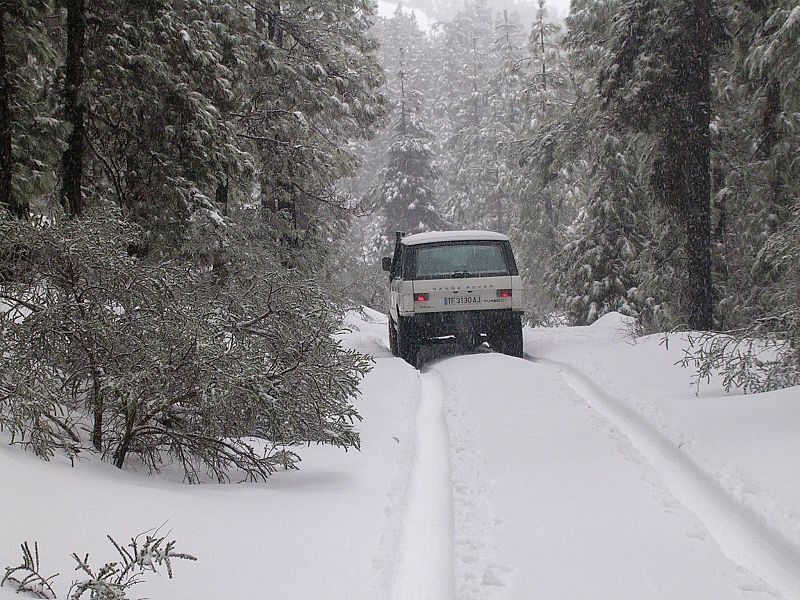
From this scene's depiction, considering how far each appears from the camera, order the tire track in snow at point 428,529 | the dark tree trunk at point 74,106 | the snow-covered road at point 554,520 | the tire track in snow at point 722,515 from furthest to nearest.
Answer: the dark tree trunk at point 74,106, the tire track in snow at point 722,515, the tire track in snow at point 428,529, the snow-covered road at point 554,520

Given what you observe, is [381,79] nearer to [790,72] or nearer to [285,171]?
[285,171]

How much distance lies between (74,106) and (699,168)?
10.1 meters

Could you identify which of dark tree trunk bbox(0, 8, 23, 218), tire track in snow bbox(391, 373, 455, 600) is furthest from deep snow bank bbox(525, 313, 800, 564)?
dark tree trunk bbox(0, 8, 23, 218)

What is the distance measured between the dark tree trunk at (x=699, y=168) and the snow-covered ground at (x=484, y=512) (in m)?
5.46

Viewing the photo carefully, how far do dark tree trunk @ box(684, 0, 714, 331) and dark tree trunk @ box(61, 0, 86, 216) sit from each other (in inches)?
371

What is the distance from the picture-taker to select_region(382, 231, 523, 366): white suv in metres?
11.9

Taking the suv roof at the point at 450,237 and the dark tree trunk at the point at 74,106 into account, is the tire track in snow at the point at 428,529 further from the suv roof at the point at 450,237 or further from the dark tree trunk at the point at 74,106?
the suv roof at the point at 450,237

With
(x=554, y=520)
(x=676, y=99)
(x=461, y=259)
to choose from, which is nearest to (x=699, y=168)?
(x=676, y=99)

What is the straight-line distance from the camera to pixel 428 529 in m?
4.75

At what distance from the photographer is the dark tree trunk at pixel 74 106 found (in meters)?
8.23

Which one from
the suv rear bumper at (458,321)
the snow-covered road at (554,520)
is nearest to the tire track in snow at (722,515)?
the snow-covered road at (554,520)

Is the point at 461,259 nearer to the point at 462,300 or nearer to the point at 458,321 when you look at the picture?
the point at 462,300

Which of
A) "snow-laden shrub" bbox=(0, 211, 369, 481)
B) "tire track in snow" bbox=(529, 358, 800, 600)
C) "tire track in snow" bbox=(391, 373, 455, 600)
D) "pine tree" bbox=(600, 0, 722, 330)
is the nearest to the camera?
"tire track in snow" bbox=(391, 373, 455, 600)

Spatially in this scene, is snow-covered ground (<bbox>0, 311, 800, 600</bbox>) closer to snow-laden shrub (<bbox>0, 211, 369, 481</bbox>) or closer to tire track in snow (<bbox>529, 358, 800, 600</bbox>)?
tire track in snow (<bbox>529, 358, 800, 600</bbox>)
